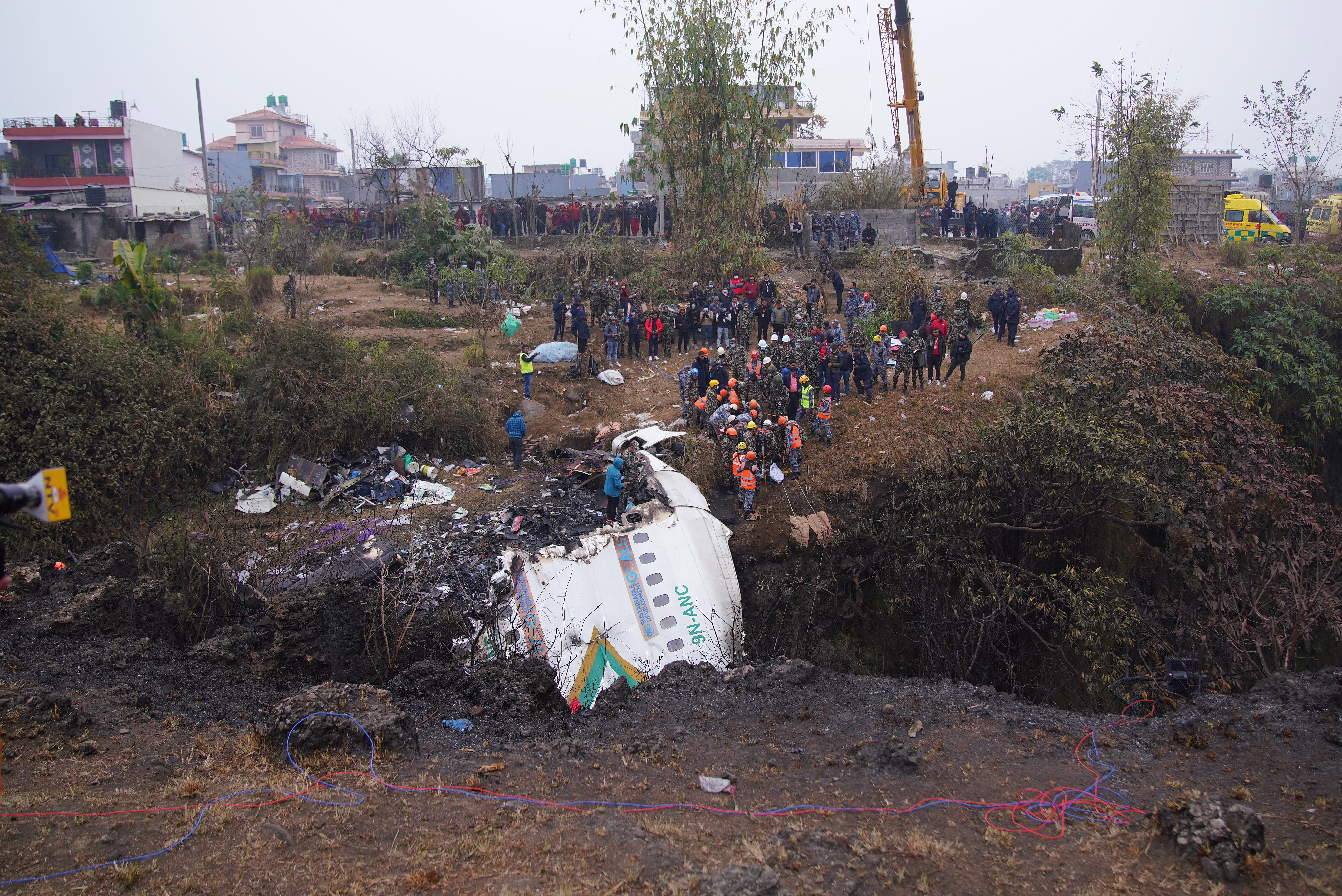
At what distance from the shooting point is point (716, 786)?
5.98 m

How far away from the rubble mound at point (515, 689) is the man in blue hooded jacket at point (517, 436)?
558 centimetres

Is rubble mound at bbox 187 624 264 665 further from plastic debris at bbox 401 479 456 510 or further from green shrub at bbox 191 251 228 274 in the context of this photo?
green shrub at bbox 191 251 228 274

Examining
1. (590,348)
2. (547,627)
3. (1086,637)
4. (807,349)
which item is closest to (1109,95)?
(807,349)

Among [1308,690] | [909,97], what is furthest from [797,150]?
[1308,690]

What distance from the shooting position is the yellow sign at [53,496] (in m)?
3.52

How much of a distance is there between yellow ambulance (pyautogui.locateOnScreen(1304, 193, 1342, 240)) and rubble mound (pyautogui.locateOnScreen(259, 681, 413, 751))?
29.3m

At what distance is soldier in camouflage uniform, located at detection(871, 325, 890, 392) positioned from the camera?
1455 centimetres

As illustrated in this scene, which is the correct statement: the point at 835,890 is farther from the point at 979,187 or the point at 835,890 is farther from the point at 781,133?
the point at 979,187

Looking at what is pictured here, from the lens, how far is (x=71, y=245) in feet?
92.9

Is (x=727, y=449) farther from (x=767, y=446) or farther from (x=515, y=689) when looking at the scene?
(x=515, y=689)

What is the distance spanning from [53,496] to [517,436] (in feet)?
31.8

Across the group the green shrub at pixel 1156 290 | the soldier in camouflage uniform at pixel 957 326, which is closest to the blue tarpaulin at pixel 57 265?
the soldier in camouflage uniform at pixel 957 326

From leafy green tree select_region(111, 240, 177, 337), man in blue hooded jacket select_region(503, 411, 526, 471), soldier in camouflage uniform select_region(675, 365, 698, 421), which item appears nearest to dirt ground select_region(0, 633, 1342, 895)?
man in blue hooded jacket select_region(503, 411, 526, 471)

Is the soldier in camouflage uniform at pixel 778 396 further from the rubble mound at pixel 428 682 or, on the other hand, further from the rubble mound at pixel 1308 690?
the rubble mound at pixel 1308 690
